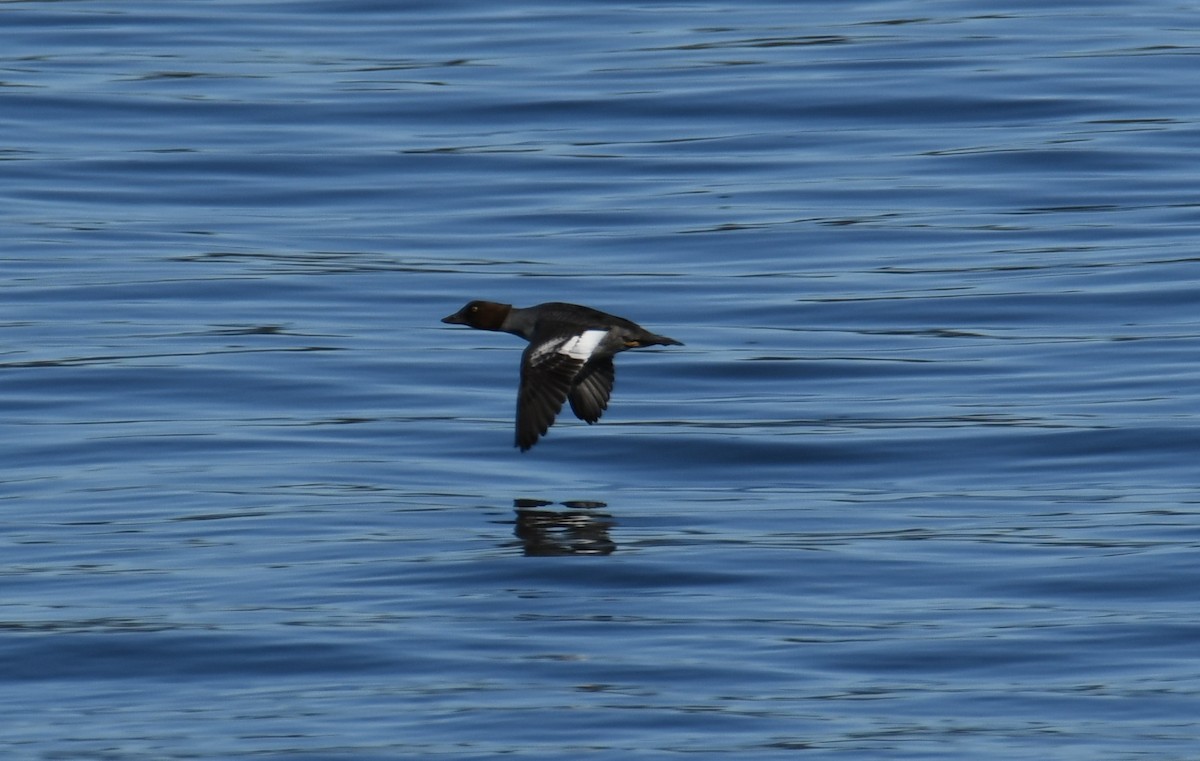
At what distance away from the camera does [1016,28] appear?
26.2 metres

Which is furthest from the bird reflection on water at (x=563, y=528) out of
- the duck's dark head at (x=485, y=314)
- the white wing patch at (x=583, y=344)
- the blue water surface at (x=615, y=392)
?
the duck's dark head at (x=485, y=314)

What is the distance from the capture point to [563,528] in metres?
10.6

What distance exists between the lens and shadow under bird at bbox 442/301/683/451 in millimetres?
10758

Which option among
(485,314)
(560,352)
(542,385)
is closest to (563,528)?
(542,385)

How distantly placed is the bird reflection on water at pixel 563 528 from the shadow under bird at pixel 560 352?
344mm

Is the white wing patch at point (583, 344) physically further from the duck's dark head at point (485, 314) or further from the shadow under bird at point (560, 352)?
the duck's dark head at point (485, 314)

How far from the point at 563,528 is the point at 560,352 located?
0.99 meters

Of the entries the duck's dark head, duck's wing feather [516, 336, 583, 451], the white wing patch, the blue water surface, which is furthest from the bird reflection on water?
the duck's dark head

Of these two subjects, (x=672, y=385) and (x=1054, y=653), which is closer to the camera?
(x=1054, y=653)

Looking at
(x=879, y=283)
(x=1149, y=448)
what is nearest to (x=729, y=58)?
(x=879, y=283)

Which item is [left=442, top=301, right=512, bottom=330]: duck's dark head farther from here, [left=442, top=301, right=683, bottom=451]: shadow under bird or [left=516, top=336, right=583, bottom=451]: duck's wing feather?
[left=516, top=336, right=583, bottom=451]: duck's wing feather

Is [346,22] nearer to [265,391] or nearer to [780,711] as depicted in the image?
[265,391]

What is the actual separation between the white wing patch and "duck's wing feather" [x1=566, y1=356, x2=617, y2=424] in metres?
0.18

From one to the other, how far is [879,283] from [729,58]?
8.91 meters
